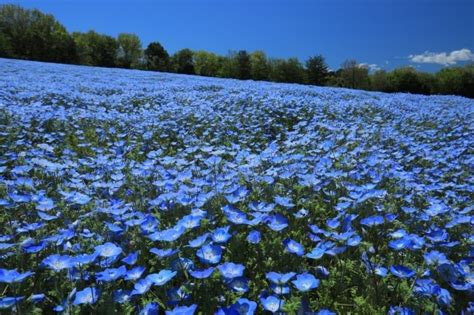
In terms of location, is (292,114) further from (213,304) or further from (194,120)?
(213,304)

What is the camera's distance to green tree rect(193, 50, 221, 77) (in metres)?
60.3

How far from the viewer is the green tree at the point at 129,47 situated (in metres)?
61.5

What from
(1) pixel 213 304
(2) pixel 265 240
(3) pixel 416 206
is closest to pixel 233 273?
(1) pixel 213 304

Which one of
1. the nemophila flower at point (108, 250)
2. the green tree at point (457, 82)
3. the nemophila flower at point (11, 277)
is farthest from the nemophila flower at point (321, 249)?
the green tree at point (457, 82)

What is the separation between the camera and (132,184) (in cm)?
309

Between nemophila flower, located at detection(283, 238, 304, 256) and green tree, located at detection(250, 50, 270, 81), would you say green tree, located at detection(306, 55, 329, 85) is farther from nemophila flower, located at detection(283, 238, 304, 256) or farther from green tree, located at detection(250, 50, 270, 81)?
nemophila flower, located at detection(283, 238, 304, 256)

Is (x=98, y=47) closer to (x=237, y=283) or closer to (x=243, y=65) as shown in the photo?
(x=243, y=65)

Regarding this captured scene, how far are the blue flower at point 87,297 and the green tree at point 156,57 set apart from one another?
54441 millimetres

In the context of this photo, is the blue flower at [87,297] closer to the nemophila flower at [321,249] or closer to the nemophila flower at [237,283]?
the nemophila flower at [237,283]

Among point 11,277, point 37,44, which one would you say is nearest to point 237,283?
point 11,277

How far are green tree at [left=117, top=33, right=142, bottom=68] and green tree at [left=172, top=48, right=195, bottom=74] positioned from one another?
6011 millimetres

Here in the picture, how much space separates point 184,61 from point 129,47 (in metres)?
11.5

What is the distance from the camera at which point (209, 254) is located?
1808 mm

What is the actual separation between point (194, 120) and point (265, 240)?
4.18 m
